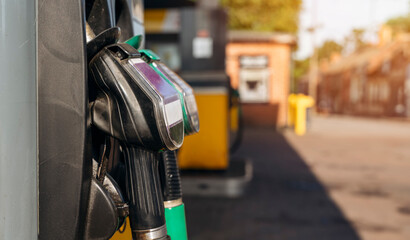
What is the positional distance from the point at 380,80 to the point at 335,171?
90.8ft

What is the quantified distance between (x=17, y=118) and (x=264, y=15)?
26.1 meters

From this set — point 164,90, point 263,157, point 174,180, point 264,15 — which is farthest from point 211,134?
point 264,15

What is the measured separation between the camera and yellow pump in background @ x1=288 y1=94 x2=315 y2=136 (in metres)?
15.4

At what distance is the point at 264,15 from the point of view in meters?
26.1

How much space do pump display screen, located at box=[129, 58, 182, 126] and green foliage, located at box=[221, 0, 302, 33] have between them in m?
25.1

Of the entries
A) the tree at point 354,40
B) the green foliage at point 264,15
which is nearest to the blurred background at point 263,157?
the green foliage at point 264,15

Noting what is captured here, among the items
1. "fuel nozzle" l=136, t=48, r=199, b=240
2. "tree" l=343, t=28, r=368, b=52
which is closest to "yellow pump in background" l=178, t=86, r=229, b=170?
"fuel nozzle" l=136, t=48, r=199, b=240

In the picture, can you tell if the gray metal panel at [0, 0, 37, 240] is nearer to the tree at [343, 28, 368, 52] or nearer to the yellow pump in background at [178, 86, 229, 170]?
the yellow pump in background at [178, 86, 229, 170]

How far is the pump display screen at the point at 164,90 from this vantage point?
35.1 inches

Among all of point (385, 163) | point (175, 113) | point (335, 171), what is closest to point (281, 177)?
point (335, 171)

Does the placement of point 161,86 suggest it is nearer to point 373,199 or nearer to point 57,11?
point 57,11

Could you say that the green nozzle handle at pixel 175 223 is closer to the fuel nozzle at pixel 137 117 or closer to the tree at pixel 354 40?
the fuel nozzle at pixel 137 117

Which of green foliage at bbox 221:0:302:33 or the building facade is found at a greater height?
green foliage at bbox 221:0:302:33

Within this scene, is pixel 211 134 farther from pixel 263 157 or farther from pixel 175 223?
pixel 175 223
